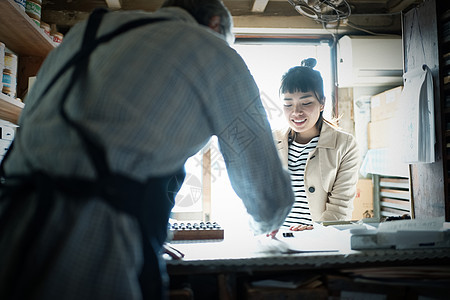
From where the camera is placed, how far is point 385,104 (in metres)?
3.21

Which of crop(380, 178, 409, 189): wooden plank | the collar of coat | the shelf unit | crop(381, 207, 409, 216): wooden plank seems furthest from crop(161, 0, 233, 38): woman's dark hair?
crop(381, 207, 409, 216): wooden plank

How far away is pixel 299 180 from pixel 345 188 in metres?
0.28

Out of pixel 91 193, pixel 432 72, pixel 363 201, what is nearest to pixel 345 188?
pixel 432 72

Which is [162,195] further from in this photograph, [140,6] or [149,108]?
[140,6]

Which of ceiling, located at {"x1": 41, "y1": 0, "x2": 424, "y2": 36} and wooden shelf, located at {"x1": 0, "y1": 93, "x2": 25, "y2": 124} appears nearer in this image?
wooden shelf, located at {"x1": 0, "y1": 93, "x2": 25, "y2": 124}

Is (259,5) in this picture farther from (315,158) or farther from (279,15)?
(315,158)

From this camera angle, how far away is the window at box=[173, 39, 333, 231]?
Result: 3.15m

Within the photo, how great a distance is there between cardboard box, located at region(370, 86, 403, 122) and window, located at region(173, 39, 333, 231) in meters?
0.45

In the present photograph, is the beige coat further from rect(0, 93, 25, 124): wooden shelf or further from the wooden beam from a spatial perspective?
rect(0, 93, 25, 124): wooden shelf

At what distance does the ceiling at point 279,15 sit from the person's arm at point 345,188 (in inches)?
61.4

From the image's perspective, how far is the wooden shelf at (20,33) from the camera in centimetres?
153

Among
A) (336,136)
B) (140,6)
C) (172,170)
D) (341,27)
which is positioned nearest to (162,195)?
(172,170)

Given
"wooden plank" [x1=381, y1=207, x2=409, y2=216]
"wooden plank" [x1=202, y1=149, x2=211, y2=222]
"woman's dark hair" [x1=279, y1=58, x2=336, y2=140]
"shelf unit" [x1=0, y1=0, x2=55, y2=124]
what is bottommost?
"wooden plank" [x1=381, y1=207, x2=409, y2=216]

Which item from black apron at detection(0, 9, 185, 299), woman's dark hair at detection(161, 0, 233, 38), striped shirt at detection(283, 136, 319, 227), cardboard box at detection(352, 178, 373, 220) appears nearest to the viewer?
black apron at detection(0, 9, 185, 299)
